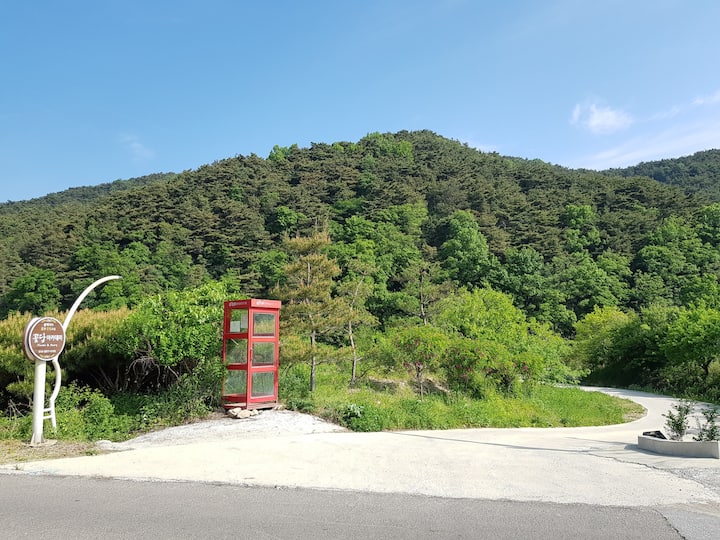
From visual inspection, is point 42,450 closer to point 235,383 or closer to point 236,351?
point 235,383

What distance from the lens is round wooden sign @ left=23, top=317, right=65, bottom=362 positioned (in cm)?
926

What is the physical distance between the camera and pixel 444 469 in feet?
23.6

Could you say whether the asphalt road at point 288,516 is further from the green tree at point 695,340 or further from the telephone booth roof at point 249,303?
the green tree at point 695,340

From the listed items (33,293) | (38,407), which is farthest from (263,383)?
(33,293)

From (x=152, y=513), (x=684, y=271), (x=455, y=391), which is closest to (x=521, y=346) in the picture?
(x=455, y=391)

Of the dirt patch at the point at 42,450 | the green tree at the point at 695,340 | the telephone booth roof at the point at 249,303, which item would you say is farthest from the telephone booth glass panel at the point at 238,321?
the green tree at the point at 695,340

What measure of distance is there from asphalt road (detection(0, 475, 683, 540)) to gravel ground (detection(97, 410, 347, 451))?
329 centimetres

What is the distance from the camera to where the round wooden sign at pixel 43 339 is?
9262 mm

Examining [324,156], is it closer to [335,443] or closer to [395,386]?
[395,386]

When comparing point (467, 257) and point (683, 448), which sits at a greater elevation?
point (467, 257)

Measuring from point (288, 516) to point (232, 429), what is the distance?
18.1 feet

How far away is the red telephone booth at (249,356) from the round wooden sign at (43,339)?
10.6 ft

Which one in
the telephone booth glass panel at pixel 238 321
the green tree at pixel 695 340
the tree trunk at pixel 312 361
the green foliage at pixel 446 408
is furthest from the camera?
the green tree at pixel 695 340

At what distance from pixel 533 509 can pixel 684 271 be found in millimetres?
54484
